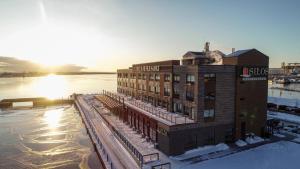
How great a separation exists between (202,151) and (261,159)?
6581 millimetres

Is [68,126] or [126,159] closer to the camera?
[126,159]

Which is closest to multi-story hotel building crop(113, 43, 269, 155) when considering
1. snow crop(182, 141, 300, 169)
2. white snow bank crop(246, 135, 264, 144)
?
white snow bank crop(246, 135, 264, 144)

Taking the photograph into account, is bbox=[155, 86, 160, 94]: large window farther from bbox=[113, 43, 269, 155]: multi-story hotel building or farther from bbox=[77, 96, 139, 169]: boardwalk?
bbox=[77, 96, 139, 169]: boardwalk

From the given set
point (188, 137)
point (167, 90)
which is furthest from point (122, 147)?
point (167, 90)

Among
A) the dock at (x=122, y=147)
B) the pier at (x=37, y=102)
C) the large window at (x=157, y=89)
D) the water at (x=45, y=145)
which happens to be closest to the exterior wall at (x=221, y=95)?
the dock at (x=122, y=147)

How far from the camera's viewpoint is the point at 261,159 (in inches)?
943

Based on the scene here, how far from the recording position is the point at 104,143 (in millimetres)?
30125

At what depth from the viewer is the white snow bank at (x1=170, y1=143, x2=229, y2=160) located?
2463cm

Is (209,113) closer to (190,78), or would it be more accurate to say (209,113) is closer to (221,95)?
(221,95)

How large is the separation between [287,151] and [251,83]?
999 centimetres

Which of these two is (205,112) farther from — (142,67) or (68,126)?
(68,126)

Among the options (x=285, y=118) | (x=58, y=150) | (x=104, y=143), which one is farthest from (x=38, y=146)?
(x=285, y=118)

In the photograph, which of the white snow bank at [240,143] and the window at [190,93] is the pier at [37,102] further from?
the white snow bank at [240,143]

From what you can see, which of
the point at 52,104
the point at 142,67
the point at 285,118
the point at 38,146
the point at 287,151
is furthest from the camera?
the point at 52,104
